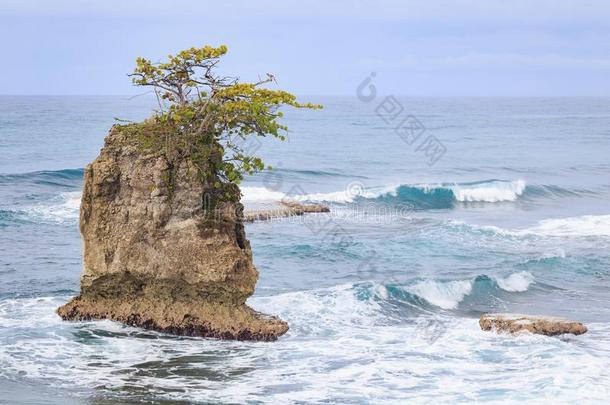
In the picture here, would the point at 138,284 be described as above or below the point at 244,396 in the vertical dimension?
above

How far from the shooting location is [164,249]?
776 inches

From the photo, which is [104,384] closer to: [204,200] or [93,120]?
[204,200]

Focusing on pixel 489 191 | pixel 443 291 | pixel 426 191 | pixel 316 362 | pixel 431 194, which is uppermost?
pixel 489 191

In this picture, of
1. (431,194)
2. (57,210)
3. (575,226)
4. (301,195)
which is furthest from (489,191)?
(57,210)

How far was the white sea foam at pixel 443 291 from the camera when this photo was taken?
2558 centimetres

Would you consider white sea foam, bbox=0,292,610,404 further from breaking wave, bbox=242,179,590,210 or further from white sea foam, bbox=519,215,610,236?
breaking wave, bbox=242,179,590,210

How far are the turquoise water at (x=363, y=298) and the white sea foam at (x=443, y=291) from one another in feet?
0.20

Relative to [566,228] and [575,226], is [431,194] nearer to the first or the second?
[575,226]

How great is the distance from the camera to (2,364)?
1834cm

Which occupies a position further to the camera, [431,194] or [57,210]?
[431,194]

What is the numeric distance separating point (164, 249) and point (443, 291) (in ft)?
31.3

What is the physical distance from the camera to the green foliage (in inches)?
767

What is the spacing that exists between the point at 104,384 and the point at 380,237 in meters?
19.7

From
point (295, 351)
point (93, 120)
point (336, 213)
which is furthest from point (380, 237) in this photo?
point (93, 120)
